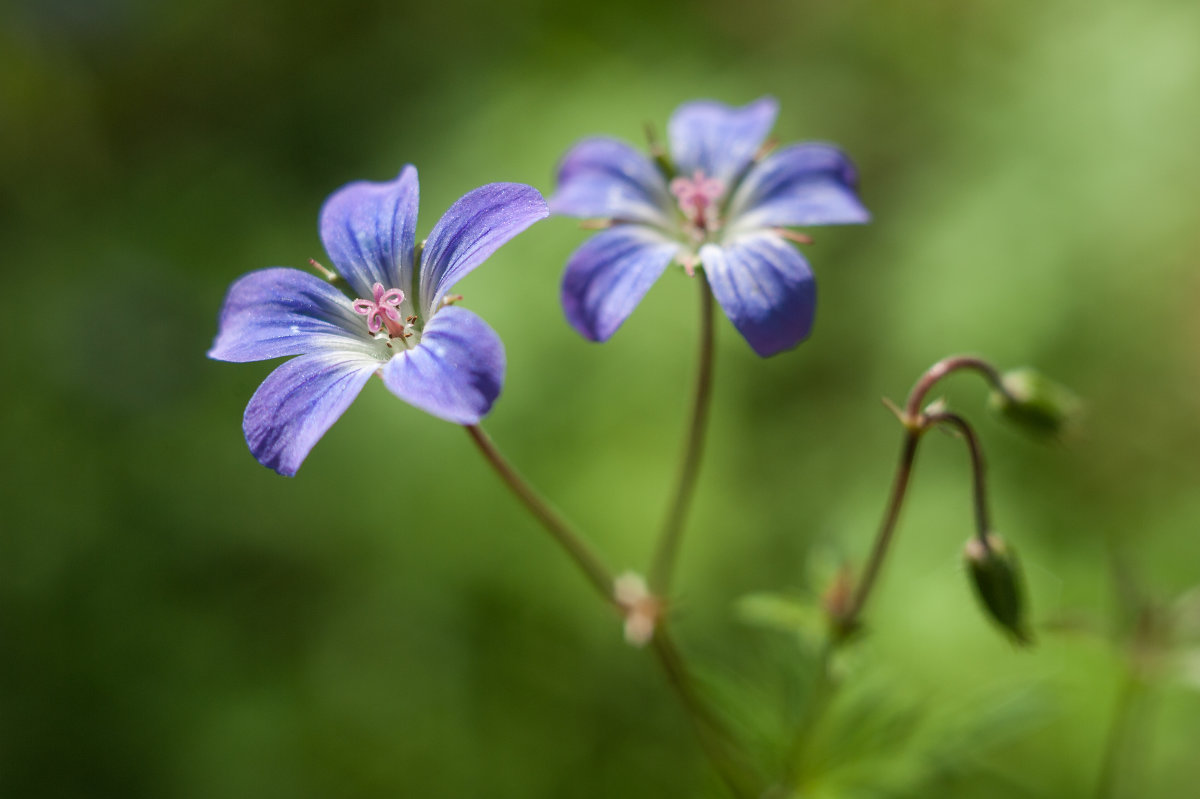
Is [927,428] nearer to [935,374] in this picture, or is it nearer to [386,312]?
[935,374]

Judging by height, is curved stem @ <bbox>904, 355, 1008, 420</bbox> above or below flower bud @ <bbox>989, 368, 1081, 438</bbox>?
above

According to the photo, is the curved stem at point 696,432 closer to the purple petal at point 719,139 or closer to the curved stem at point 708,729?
the curved stem at point 708,729

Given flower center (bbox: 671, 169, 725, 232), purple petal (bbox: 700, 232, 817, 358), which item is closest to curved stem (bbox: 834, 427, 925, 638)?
purple petal (bbox: 700, 232, 817, 358)

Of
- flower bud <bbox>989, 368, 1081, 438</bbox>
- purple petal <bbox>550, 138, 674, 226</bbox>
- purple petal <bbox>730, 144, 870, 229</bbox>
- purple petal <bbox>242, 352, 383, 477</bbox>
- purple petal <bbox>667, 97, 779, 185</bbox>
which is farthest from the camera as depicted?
purple petal <bbox>667, 97, 779, 185</bbox>

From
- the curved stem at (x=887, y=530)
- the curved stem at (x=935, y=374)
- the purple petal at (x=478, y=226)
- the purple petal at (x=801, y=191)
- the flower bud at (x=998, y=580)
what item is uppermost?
the purple petal at (x=478, y=226)

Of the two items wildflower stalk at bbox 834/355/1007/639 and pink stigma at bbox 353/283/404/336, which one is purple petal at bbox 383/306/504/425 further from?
wildflower stalk at bbox 834/355/1007/639

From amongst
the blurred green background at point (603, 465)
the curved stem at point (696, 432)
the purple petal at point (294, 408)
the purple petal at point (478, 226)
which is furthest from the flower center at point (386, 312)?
the blurred green background at point (603, 465)
